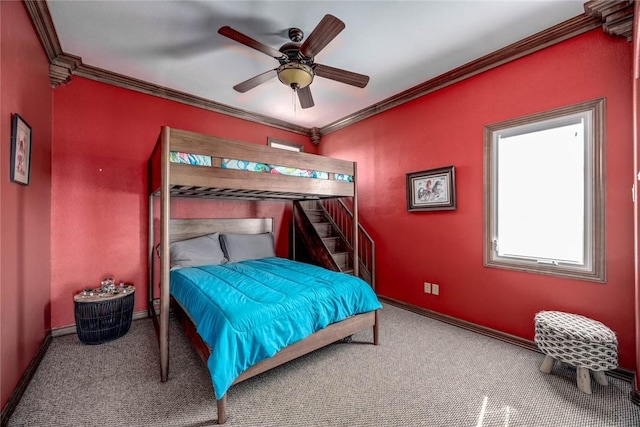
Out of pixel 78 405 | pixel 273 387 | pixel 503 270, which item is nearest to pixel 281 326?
pixel 273 387

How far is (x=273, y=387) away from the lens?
1.88 meters

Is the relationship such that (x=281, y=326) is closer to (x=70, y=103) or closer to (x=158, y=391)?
(x=158, y=391)

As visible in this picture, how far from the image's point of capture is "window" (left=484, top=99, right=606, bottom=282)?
2104 millimetres

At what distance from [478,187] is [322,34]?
7.04 ft

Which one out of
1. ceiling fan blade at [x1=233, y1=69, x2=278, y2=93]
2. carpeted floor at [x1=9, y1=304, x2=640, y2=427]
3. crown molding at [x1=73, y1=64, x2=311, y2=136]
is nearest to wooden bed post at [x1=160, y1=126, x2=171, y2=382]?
carpeted floor at [x1=9, y1=304, x2=640, y2=427]

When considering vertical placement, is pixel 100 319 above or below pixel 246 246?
below

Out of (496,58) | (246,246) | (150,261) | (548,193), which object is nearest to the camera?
(548,193)

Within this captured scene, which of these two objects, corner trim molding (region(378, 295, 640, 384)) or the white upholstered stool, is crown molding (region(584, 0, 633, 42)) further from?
corner trim molding (region(378, 295, 640, 384))

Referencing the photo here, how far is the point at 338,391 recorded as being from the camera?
183cm

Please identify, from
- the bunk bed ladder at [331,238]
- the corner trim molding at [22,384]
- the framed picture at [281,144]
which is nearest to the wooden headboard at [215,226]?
the bunk bed ladder at [331,238]

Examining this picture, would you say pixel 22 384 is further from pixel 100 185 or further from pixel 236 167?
pixel 236 167

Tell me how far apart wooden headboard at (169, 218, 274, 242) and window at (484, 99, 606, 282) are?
2.95 metres

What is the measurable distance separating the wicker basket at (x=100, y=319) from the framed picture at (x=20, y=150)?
121 centimetres

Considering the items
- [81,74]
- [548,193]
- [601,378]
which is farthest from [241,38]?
[601,378]
